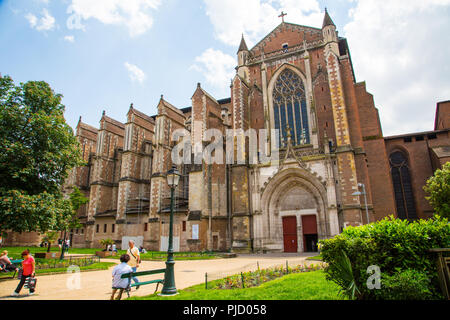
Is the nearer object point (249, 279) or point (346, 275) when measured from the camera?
point (346, 275)

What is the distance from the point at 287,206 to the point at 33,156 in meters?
20.3

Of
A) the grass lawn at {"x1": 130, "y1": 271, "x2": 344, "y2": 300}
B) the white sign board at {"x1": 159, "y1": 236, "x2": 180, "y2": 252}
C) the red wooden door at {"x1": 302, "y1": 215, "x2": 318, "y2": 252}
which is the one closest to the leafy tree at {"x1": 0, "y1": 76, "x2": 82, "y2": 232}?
the grass lawn at {"x1": 130, "y1": 271, "x2": 344, "y2": 300}

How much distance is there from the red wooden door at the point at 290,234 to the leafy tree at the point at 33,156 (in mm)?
17910

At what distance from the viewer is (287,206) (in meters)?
26.6

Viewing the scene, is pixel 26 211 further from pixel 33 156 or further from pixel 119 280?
pixel 119 280

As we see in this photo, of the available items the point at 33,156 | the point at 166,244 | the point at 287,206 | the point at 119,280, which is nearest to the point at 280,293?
the point at 119,280

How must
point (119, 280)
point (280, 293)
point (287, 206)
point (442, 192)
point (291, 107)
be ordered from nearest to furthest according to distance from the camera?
point (119, 280)
point (280, 293)
point (442, 192)
point (287, 206)
point (291, 107)

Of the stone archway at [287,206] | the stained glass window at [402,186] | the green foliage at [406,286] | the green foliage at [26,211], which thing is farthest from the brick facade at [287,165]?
the green foliage at [406,286]

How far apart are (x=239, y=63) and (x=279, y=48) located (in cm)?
483

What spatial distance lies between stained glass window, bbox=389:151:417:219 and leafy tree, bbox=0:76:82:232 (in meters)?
30.0

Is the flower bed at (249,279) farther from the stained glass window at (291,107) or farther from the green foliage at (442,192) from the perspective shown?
the stained glass window at (291,107)

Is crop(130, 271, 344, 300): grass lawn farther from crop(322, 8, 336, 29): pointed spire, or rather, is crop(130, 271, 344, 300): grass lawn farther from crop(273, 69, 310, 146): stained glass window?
crop(322, 8, 336, 29): pointed spire
